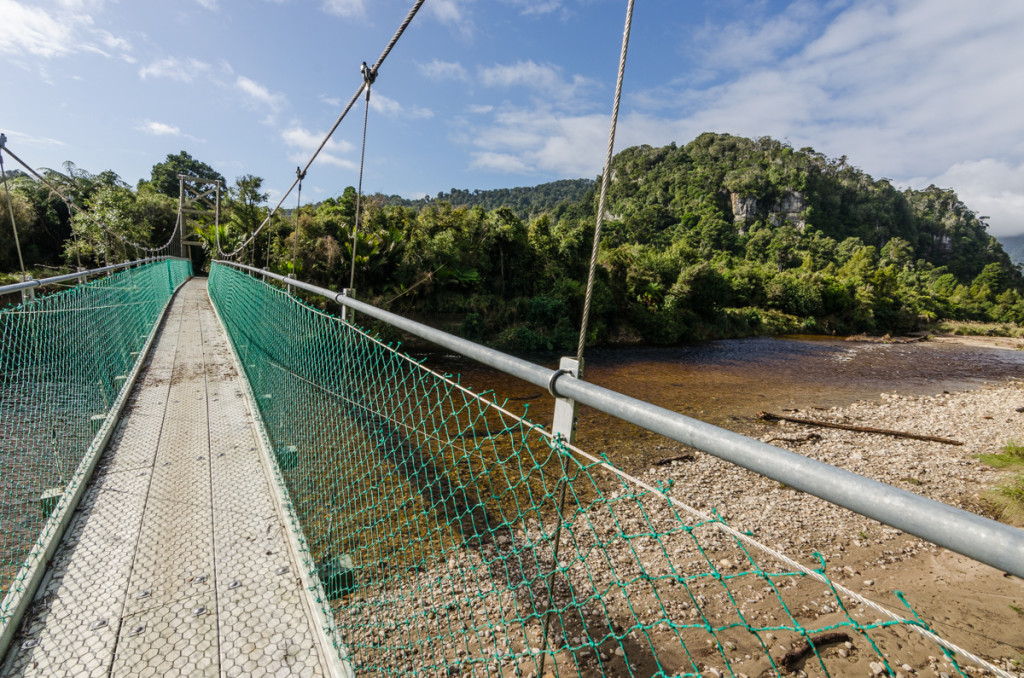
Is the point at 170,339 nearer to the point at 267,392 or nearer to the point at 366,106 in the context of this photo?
the point at 267,392

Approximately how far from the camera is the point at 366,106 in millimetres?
3051

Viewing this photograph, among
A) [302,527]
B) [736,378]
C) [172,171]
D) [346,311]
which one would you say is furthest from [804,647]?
[172,171]

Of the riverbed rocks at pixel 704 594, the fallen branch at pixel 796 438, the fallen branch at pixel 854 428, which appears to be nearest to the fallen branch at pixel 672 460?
the riverbed rocks at pixel 704 594

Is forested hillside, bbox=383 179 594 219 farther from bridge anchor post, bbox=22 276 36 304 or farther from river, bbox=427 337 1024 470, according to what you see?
bridge anchor post, bbox=22 276 36 304

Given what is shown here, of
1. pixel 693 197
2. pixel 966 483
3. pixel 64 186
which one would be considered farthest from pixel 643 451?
pixel 693 197

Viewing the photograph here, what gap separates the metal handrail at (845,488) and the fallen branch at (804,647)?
3.59 meters

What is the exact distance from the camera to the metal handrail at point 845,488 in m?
0.52

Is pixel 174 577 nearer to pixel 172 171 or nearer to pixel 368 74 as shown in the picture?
pixel 368 74

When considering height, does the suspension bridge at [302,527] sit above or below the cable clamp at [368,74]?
below

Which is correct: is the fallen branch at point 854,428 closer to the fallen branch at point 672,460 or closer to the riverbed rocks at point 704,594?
the riverbed rocks at point 704,594

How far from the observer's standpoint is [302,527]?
2.08 metres

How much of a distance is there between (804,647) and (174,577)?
4.04 metres

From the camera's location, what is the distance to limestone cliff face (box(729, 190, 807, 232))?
182 ft

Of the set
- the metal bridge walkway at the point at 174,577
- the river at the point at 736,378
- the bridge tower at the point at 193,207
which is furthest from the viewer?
the bridge tower at the point at 193,207
